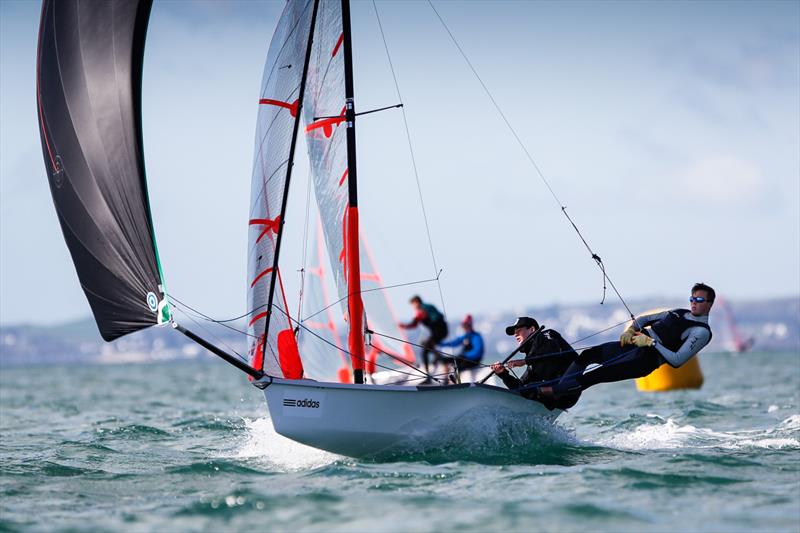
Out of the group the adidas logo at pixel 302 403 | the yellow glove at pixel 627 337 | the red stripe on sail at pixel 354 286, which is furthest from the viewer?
the red stripe on sail at pixel 354 286

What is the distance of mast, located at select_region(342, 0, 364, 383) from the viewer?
9727 mm

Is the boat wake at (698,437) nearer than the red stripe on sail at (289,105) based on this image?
No

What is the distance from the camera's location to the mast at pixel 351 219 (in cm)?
973

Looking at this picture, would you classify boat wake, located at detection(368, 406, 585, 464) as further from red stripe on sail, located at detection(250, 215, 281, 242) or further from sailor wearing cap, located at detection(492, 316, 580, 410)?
red stripe on sail, located at detection(250, 215, 281, 242)

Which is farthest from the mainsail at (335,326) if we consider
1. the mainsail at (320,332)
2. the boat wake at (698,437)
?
the boat wake at (698,437)

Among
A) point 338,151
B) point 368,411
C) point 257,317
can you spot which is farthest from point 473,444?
point 338,151

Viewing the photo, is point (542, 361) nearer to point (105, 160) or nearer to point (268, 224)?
point (268, 224)

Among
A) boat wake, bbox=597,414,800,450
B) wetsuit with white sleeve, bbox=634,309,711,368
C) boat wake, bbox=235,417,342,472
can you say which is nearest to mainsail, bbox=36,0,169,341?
boat wake, bbox=235,417,342,472

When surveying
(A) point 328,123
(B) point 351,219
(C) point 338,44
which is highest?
(C) point 338,44

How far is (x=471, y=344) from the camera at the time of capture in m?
13.2

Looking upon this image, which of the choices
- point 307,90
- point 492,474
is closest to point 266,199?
point 307,90

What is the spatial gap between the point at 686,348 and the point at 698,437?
243 centimetres

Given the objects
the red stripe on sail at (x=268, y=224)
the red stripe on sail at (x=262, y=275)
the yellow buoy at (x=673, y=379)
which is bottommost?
the yellow buoy at (x=673, y=379)

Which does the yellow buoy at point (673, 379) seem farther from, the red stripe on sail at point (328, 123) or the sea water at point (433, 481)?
the red stripe on sail at point (328, 123)
